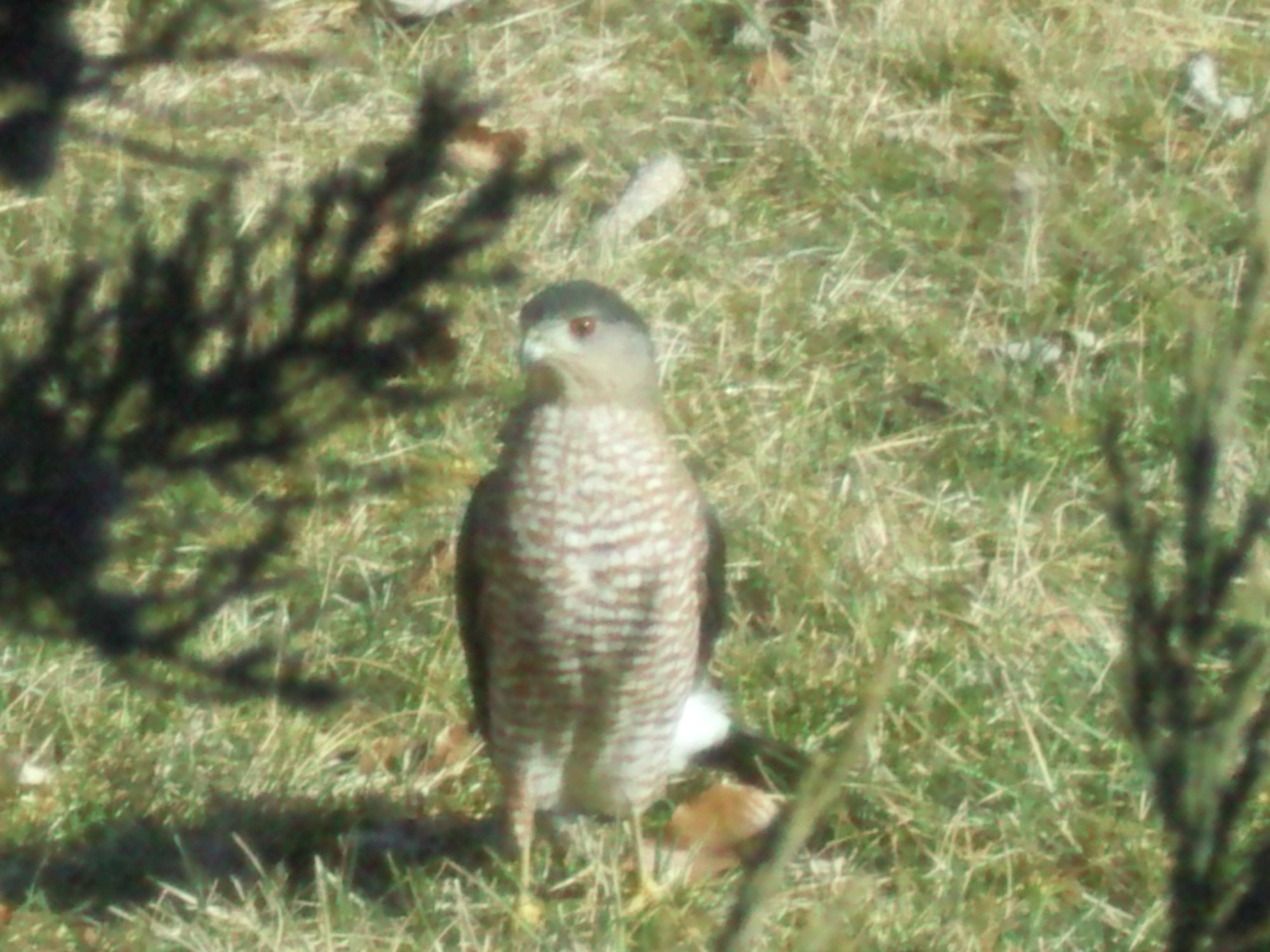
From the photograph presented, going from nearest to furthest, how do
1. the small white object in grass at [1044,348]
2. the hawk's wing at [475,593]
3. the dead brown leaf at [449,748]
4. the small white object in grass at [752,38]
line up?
the hawk's wing at [475,593] → the dead brown leaf at [449,748] → the small white object in grass at [1044,348] → the small white object in grass at [752,38]

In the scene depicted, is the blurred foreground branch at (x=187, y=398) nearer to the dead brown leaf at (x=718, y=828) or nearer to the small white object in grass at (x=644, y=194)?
the small white object in grass at (x=644, y=194)

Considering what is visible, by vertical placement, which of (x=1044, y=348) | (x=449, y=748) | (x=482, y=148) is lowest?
(x=449, y=748)

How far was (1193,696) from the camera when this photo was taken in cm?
141

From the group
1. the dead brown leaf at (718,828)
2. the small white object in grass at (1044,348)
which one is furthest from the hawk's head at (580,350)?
the small white object in grass at (1044,348)

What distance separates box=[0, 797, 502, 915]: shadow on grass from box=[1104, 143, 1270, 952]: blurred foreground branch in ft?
8.20

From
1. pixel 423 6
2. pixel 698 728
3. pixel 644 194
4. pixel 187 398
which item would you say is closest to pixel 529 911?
pixel 698 728

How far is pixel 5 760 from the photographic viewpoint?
3.99m

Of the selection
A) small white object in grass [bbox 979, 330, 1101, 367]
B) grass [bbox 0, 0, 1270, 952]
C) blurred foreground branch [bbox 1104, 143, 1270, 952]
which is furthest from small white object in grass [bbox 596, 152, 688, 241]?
blurred foreground branch [bbox 1104, 143, 1270, 952]

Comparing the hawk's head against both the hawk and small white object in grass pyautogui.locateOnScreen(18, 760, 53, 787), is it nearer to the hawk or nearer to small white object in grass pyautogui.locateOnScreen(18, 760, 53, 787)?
the hawk

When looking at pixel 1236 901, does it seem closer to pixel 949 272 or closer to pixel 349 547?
pixel 349 547

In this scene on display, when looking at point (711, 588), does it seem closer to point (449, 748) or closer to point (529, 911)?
point (529, 911)

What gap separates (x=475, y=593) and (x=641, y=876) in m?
0.61

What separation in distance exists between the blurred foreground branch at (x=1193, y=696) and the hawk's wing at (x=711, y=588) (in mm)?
2214

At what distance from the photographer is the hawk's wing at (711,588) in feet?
11.9
